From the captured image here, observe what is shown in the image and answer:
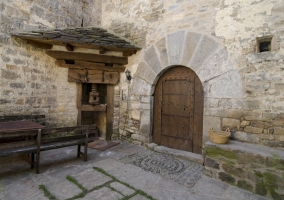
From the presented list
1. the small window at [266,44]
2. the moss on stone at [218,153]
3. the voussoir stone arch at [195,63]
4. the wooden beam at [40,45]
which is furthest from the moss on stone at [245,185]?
the wooden beam at [40,45]

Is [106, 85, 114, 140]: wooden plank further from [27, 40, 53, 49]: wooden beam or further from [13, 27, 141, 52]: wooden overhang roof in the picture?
[27, 40, 53, 49]: wooden beam

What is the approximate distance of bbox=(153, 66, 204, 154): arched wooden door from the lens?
369cm

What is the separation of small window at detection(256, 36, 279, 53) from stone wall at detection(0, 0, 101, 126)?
428cm

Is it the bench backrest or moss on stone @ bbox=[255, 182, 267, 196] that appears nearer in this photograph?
moss on stone @ bbox=[255, 182, 267, 196]

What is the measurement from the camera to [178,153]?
3682 mm

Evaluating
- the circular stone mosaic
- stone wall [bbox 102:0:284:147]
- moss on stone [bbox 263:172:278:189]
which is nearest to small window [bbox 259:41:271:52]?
stone wall [bbox 102:0:284:147]

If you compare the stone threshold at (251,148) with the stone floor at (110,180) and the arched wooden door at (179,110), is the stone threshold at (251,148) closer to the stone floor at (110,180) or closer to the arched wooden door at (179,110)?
the stone floor at (110,180)

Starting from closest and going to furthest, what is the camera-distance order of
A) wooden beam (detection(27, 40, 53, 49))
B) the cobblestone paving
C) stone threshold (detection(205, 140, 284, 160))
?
stone threshold (detection(205, 140, 284, 160)) < the cobblestone paving < wooden beam (detection(27, 40, 53, 49))

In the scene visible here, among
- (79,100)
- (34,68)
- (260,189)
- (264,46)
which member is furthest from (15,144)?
(264,46)

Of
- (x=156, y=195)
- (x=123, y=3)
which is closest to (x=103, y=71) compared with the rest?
(x=123, y=3)

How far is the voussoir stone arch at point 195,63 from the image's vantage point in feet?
10.4

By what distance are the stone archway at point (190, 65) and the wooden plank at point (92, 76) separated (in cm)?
66

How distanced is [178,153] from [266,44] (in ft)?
8.55

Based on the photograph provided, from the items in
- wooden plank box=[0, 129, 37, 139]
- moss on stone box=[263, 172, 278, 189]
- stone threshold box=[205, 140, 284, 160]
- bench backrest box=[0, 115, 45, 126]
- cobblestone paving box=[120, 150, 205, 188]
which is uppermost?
bench backrest box=[0, 115, 45, 126]
